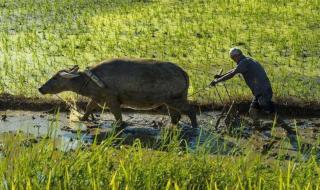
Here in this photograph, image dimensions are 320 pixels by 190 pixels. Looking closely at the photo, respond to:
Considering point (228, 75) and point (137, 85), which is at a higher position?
point (228, 75)

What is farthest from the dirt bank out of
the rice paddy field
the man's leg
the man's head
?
the man's head

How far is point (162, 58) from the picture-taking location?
33.6 ft

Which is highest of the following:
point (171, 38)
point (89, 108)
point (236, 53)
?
point (236, 53)

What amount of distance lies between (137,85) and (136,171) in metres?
3.30

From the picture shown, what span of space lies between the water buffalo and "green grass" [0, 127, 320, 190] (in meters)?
2.73

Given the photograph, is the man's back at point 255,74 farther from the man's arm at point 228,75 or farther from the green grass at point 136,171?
the green grass at point 136,171

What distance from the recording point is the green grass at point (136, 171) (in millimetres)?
4652

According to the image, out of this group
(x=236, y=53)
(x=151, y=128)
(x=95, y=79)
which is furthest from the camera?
(x=151, y=128)

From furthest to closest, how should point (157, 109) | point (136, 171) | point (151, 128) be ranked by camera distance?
1. point (157, 109)
2. point (151, 128)
3. point (136, 171)

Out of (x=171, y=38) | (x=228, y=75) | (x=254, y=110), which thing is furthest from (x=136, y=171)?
(x=171, y=38)

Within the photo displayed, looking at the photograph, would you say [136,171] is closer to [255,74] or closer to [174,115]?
[255,74]

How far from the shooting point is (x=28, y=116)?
27.7ft

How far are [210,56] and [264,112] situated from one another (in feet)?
7.04

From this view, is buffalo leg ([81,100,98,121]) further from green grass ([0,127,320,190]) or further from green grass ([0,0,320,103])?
green grass ([0,127,320,190])
